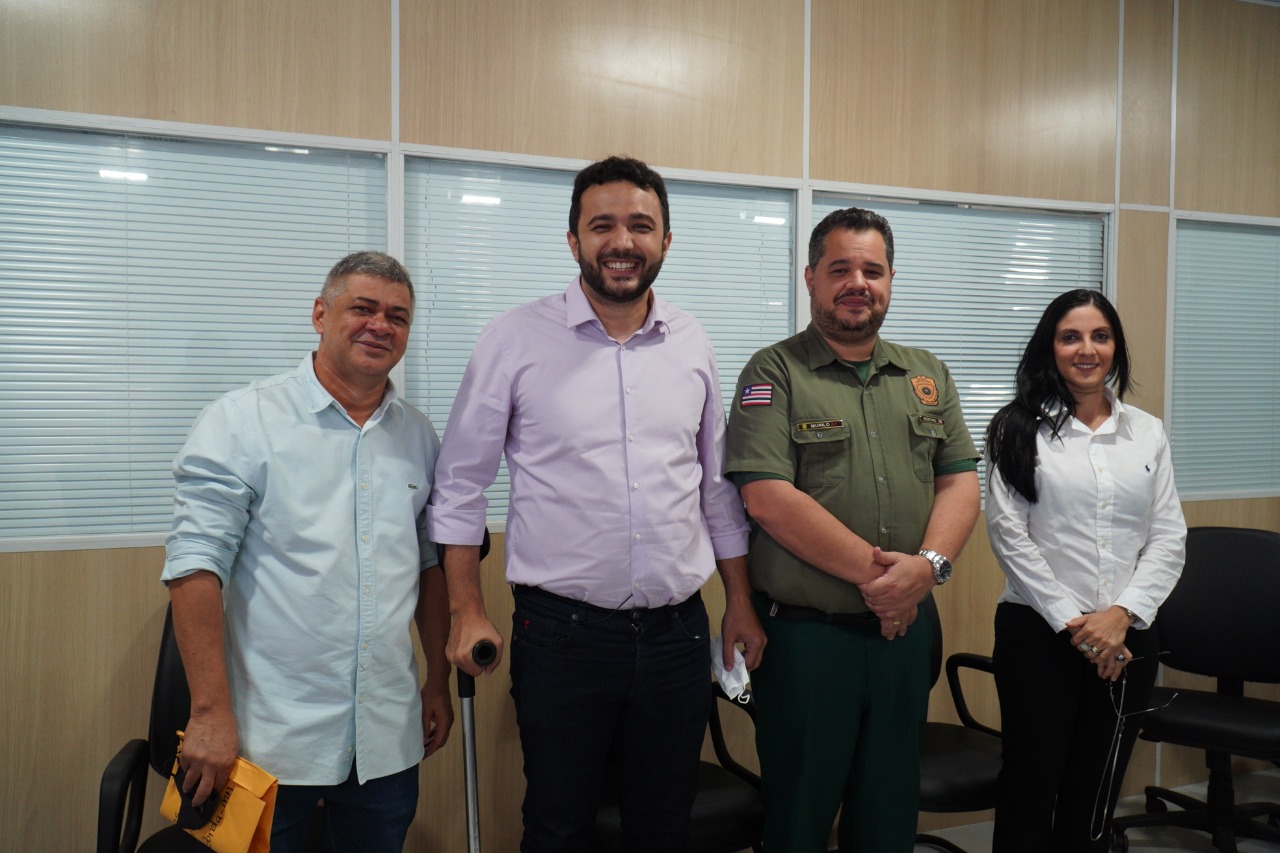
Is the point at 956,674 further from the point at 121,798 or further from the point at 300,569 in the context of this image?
the point at 121,798

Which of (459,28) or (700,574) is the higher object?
(459,28)

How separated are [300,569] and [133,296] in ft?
3.91

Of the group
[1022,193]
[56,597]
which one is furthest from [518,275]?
[1022,193]

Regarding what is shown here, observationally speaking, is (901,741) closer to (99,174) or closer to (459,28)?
(459,28)

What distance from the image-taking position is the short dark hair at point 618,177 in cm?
192

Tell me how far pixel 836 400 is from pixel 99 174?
2061mm

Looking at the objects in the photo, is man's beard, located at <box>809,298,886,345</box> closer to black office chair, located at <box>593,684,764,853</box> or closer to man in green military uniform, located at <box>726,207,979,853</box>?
man in green military uniform, located at <box>726,207,979,853</box>

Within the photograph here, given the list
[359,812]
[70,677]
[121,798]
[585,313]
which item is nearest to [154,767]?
[121,798]

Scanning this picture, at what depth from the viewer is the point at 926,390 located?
217 centimetres

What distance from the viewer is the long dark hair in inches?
93.1

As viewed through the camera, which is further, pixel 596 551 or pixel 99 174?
pixel 99 174

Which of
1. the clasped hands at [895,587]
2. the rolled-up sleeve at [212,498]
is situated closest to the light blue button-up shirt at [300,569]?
the rolled-up sleeve at [212,498]

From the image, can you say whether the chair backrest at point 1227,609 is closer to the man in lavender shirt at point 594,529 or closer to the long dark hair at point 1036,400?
the long dark hair at point 1036,400

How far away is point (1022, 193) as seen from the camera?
3230 mm
